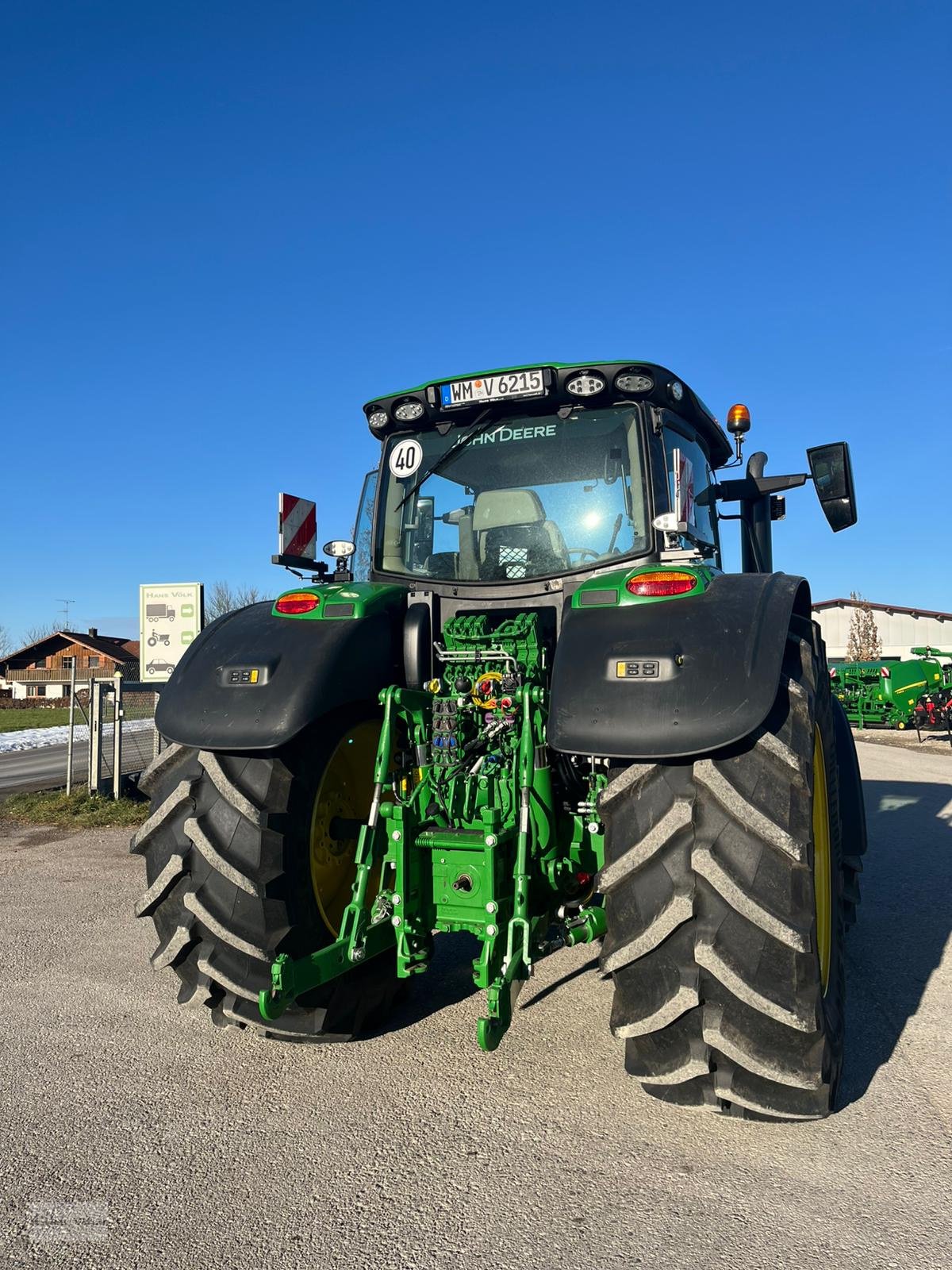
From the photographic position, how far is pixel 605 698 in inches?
113

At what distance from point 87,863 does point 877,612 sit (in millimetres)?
48390

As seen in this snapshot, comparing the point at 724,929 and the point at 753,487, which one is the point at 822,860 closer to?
the point at 724,929

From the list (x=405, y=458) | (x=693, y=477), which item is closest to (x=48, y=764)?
(x=405, y=458)

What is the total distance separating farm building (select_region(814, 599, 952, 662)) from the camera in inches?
1863

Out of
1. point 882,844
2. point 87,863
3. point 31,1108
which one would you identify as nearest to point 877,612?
point 882,844

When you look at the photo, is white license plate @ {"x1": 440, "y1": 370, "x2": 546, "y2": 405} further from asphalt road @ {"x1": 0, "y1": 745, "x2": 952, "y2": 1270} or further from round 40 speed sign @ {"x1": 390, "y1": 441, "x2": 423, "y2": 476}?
asphalt road @ {"x1": 0, "y1": 745, "x2": 952, "y2": 1270}

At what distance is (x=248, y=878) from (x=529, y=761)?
109 centimetres

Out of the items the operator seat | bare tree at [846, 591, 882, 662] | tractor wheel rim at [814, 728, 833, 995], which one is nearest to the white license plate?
the operator seat

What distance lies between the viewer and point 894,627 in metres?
48.3

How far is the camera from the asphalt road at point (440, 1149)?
7.63 ft

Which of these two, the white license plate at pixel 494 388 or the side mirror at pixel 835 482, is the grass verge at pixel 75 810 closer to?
the white license plate at pixel 494 388

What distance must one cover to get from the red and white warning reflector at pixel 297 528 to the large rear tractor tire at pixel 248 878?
146cm

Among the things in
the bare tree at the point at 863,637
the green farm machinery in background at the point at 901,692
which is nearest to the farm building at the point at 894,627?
the bare tree at the point at 863,637

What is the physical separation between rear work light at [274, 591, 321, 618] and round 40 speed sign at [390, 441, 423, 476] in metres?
1.02
